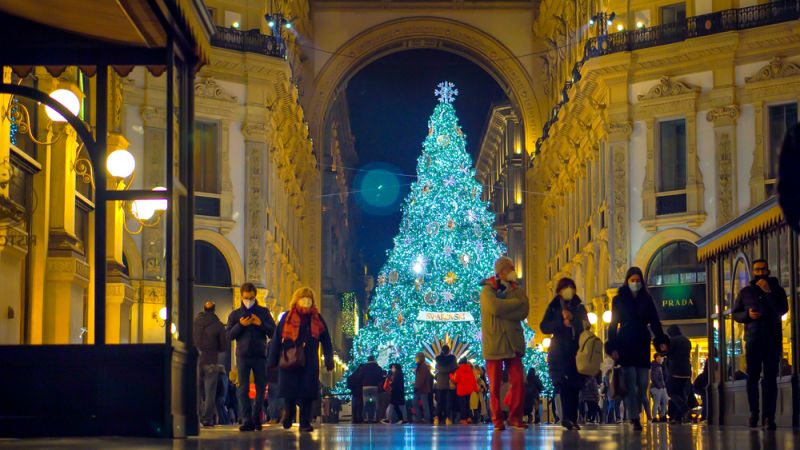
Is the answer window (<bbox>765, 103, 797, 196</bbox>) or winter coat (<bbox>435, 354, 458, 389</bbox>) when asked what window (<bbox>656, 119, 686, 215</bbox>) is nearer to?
window (<bbox>765, 103, 797, 196</bbox>)

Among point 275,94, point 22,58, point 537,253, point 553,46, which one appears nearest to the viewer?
point 22,58

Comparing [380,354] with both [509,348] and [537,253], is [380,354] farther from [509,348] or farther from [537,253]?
[509,348]

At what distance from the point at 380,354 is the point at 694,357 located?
12012mm

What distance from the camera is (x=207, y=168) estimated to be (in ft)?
141

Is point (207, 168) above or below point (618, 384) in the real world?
above

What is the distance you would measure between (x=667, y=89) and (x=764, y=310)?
2728cm

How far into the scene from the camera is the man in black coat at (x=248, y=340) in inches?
701

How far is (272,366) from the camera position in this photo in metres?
17.3

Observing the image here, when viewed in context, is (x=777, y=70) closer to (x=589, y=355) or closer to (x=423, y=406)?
(x=423, y=406)

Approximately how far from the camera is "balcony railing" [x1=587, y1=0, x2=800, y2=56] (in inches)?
1580

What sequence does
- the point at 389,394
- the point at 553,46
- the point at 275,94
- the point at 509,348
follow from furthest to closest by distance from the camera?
the point at 553,46 < the point at 275,94 < the point at 389,394 < the point at 509,348

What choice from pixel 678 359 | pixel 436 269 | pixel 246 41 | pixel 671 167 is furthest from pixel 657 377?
pixel 436 269

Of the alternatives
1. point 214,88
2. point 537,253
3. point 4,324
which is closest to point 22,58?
point 4,324

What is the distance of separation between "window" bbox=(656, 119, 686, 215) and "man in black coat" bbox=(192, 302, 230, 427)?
23280 mm
